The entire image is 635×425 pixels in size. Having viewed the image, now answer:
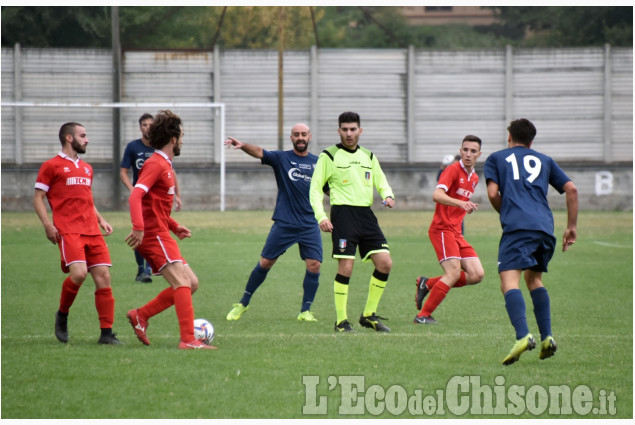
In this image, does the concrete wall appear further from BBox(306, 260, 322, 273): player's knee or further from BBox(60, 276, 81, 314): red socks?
BBox(60, 276, 81, 314): red socks

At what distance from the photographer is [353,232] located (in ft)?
29.6

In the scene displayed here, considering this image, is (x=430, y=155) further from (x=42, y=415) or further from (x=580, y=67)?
(x=42, y=415)

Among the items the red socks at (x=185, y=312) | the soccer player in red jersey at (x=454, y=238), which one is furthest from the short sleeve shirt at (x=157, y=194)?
the soccer player in red jersey at (x=454, y=238)

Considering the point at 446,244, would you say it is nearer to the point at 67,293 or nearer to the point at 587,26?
the point at 67,293

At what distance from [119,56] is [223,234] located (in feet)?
44.7

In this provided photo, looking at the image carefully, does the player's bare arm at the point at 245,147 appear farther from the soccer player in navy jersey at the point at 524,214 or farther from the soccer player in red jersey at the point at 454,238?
the soccer player in navy jersey at the point at 524,214

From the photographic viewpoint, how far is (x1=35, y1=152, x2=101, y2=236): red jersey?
791 cm

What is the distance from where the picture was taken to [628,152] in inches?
1411

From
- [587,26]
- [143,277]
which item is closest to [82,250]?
[143,277]

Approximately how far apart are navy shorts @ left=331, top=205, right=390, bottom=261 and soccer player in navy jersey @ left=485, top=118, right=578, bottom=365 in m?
1.95

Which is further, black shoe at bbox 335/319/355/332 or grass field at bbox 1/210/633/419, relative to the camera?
black shoe at bbox 335/319/355/332

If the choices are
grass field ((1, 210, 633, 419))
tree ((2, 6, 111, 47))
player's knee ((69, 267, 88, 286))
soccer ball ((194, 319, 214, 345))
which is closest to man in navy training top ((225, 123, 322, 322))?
grass field ((1, 210, 633, 419))

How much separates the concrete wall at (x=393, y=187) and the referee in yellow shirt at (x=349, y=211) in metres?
25.1

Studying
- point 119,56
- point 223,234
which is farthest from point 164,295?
point 119,56
